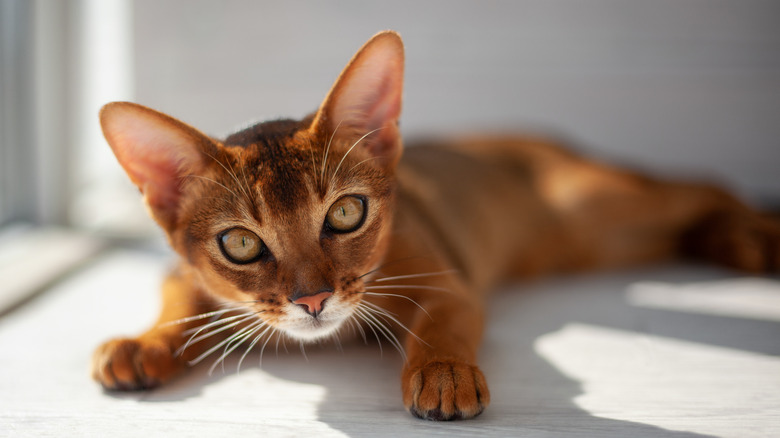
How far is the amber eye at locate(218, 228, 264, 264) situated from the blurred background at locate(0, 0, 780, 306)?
1.60 meters

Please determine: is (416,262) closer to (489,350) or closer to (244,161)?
(489,350)

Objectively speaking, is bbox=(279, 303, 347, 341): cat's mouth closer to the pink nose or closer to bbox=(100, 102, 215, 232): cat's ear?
the pink nose

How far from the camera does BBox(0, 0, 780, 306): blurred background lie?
9.36 ft

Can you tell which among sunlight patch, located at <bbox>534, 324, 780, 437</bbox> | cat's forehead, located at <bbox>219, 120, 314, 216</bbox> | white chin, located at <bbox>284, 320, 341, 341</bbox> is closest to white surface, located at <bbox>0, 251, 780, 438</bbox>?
sunlight patch, located at <bbox>534, 324, 780, 437</bbox>

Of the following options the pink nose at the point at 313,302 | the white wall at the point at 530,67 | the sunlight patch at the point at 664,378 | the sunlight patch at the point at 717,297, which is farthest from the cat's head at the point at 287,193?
the white wall at the point at 530,67

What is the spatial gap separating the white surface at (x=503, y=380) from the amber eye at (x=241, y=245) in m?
0.28

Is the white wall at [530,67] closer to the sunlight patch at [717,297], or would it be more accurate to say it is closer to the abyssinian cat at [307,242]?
the sunlight patch at [717,297]

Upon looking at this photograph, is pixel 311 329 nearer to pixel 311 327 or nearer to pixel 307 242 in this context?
pixel 311 327

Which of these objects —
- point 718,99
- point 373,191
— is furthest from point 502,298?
point 718,99

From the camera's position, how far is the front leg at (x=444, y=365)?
1.12 meters

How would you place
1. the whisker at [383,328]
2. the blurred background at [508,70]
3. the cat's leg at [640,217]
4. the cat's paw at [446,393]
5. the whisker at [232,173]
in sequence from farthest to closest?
1. the blurred background at [508,70]
2. the cat's leg at [640,217]
3. the whisker at [383,328]
4. the whisker at [232,173]
5. the cat's paw at [446,393]

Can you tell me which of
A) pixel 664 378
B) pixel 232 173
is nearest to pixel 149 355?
pixel 232 173

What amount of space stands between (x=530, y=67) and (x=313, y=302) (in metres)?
2.10

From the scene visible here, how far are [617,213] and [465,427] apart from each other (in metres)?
1.27
